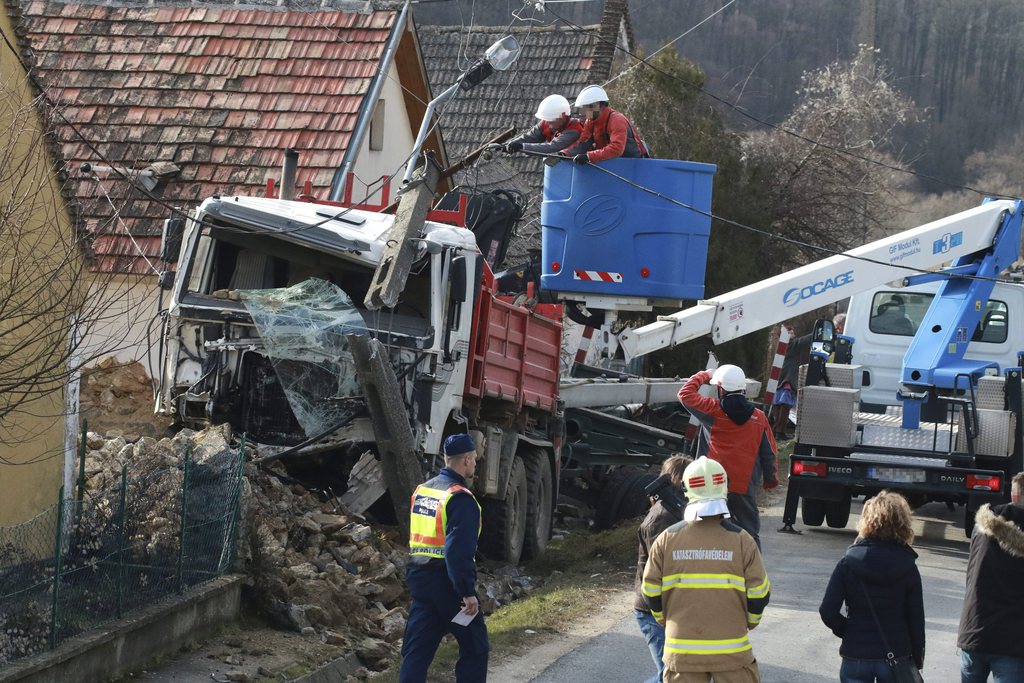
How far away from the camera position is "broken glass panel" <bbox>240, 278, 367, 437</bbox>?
10.3m

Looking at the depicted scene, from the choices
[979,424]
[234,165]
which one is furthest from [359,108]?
[979,424]

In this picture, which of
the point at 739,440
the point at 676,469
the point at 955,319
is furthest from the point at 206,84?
the point at 676,469

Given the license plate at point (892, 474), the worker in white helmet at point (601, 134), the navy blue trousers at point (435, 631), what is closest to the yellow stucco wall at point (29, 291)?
the navy blue trousers at point (435, 631)

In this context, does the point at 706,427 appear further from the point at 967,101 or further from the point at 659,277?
the point at 967,101

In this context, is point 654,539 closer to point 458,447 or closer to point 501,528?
point 458,447

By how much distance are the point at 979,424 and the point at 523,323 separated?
4288 mm

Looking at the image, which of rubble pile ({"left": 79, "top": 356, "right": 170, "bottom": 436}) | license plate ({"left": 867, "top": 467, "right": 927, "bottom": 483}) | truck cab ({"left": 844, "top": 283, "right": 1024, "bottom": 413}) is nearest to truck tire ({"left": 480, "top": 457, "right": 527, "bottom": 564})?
rubble pile ({"left": 79, "top": 356, "right": 170, "bottom": 436})

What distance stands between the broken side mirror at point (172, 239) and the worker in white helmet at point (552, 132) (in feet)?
9.24

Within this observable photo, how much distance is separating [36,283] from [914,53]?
51020 millimetres

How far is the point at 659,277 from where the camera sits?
11.8 meters

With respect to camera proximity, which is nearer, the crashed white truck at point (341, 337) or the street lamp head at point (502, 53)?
the crashed white truck at point (341, 337)

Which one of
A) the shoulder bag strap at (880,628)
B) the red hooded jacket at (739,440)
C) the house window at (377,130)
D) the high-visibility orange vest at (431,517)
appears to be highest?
the house window at (377,130)

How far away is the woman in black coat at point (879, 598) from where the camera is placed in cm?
612

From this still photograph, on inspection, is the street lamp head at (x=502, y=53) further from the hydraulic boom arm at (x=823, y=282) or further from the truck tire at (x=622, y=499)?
the truck tire at (x=622, y=499)
